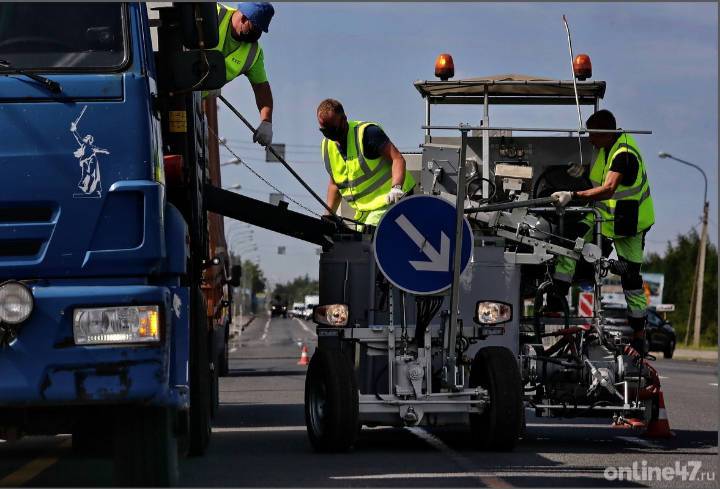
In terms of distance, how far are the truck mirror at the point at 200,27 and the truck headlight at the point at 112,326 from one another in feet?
5.76

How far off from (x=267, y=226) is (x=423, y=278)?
1563 mm

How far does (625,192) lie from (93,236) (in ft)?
20.5

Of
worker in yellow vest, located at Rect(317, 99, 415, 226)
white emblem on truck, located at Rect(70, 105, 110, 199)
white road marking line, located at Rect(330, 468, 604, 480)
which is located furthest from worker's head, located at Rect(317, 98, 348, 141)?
white emblem on truck, located at Rect(70, 105, 110, 199)

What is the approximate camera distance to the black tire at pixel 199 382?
940 centimetres

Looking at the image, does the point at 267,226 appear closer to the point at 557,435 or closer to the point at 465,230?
the point at 465,230

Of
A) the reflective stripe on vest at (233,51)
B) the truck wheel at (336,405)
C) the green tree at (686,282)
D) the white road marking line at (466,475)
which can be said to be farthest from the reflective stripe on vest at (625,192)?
the green tree at (686,282)

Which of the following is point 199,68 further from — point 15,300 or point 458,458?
point 458,458

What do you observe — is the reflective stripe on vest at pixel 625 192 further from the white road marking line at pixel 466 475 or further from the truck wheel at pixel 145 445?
Answer: the truck wheel at pixel 145 445

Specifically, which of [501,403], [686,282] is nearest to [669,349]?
[501,403]

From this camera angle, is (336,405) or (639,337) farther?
(639,337)

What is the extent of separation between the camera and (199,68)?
8.04 meters

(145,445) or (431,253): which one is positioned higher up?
(431,253)

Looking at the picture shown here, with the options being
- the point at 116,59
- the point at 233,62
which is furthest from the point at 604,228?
the point at 116,59

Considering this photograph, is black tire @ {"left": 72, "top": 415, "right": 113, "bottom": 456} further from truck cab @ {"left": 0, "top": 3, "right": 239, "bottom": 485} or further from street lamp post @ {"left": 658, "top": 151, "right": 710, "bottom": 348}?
street lamp post @ {"left": 658, "top": 151, "right": 710, "bottom": 348}
